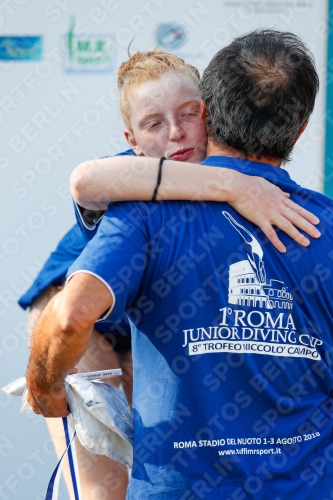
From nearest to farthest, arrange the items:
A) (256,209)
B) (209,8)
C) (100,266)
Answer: (100,266)
(256,209)
(209,8)

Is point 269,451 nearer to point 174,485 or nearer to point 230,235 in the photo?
point 174,485

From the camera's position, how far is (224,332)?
1222 mm

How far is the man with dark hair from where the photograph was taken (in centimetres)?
121

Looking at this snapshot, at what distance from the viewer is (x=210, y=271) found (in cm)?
122

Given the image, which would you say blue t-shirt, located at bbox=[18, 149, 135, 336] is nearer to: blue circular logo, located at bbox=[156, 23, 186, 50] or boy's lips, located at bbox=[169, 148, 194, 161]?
boy's lips, located at bbox=[169, 148, 194, 161]

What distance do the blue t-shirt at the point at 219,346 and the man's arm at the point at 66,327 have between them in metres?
0.04

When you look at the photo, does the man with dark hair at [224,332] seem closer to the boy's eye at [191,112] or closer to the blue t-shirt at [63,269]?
the boy's eye at [191,112]

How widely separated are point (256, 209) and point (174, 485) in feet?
1.67

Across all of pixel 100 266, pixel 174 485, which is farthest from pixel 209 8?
pixel 174 485

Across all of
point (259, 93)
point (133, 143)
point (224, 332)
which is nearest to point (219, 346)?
point (224, 332)

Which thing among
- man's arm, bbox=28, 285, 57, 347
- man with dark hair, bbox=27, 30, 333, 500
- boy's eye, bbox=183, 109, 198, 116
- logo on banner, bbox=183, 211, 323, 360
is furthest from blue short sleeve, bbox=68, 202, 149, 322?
man's arm, bbox=28, 285, 57, 347

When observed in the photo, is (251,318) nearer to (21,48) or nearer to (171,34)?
(171,34)

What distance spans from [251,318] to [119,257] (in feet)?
0.85

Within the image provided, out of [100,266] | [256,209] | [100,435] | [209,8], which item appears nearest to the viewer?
[100,266]
